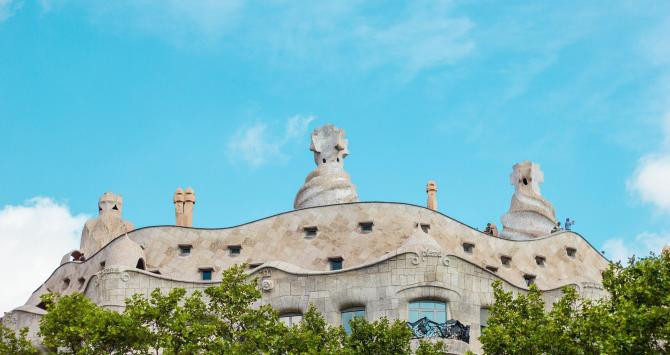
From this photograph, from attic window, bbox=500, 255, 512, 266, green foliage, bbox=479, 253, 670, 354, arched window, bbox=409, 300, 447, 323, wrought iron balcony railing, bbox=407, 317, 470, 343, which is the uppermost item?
attic window, bbox=500, 255, 512, 266

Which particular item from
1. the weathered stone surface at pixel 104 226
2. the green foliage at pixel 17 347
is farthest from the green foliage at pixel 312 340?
the weathered stone surface at pixel 104 226

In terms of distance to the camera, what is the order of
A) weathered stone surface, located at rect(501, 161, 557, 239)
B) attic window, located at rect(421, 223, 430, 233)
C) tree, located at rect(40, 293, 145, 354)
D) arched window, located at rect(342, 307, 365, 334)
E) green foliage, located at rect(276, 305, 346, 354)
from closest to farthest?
green foliage, located at rect(276, 305, 346, 354)
tree, located at rect(40, 293, 145, 354)
arched window, located at rect(342, 307, 365, 334)
attic window, located at rect(421, 223, 430, 233)
weathered stone surface, located at rect(501, 161, 557, 239)

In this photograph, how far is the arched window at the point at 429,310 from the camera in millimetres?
39250

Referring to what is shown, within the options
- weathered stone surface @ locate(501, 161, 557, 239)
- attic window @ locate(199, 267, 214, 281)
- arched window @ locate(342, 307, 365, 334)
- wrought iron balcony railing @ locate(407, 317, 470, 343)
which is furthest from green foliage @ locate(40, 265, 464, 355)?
weathered stone surface @ locate(501, 161, 557, 239)

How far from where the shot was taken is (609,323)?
29031 mm

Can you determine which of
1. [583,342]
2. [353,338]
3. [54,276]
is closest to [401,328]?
[353,338]

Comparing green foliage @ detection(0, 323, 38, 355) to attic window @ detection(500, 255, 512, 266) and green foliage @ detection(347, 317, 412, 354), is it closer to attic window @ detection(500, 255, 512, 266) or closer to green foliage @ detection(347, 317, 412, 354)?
green foliage @ detection(347, 317, 412, 354)

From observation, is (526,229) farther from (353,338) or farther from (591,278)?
(353,338)

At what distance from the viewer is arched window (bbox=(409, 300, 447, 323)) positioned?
39.2m

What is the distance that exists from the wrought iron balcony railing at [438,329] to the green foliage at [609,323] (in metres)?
5.95

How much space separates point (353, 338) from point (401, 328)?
4.34ft

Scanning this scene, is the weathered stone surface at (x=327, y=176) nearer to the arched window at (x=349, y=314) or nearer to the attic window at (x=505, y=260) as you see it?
the attic window at (x=505, y=260)

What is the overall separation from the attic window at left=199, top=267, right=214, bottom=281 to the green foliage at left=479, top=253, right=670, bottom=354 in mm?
14510

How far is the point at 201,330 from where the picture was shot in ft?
108
